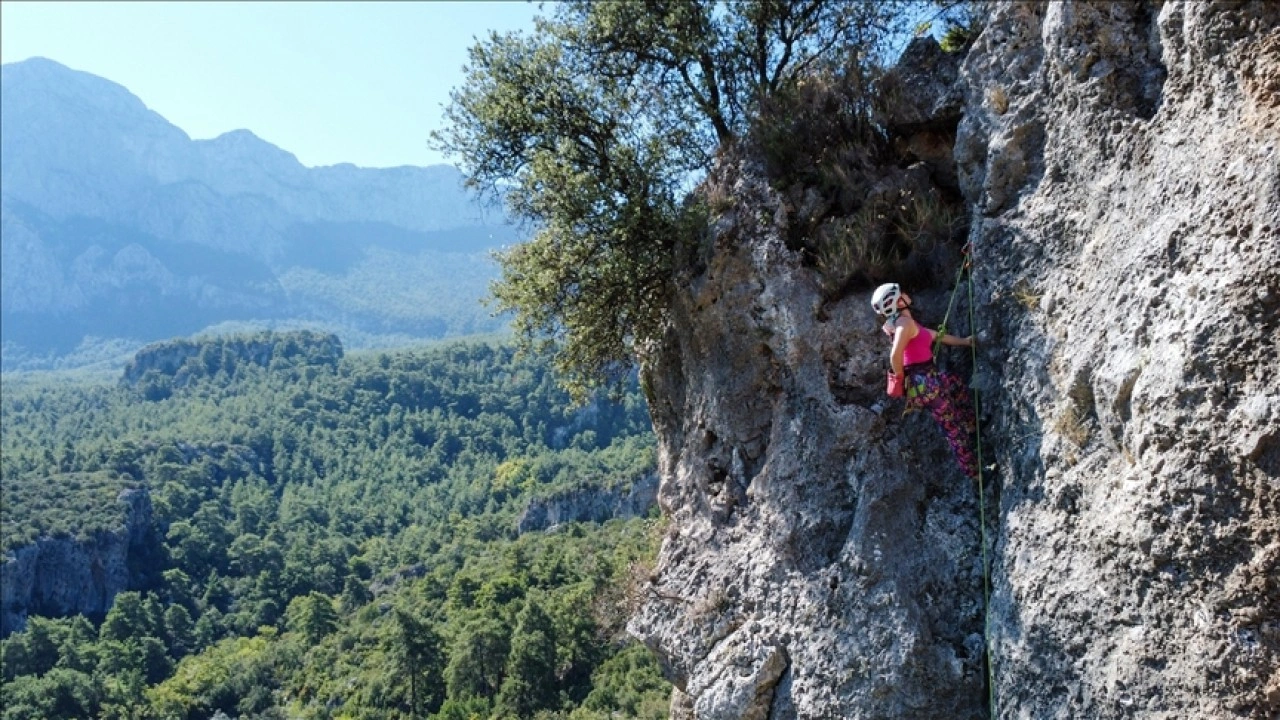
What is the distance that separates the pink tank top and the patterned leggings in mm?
160

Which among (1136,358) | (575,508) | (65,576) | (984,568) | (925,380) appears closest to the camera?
(1136,358)

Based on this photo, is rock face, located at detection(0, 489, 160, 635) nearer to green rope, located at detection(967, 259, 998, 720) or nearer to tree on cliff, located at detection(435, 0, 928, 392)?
tree on cliff, located at detection(435, 0, 928, 392)

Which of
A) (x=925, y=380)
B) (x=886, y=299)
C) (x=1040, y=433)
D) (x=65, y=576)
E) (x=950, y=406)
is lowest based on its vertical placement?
(x=65, y=576)

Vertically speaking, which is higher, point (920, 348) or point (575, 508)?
point (920, 348)

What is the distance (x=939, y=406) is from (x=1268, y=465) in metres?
2.91

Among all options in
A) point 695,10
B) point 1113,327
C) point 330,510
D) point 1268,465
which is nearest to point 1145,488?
point 1268,465

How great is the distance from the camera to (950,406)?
7.42m

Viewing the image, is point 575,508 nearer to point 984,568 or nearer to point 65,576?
point 65,576

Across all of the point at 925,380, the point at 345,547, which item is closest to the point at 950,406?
the point at 925,380

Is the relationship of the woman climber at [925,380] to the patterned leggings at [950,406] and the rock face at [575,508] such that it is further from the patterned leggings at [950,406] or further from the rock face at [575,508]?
the rock face at [575,508]

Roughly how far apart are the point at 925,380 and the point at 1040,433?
44.4 inches

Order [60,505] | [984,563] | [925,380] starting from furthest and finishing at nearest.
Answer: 1. [60,505]
2. [925,380]
3. [984,563]

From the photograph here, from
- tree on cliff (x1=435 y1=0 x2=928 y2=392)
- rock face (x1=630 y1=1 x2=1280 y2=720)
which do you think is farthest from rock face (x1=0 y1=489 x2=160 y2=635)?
rock face (x1=630 y1=1 x2=1280 y2=720)

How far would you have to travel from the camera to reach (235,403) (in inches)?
7072
